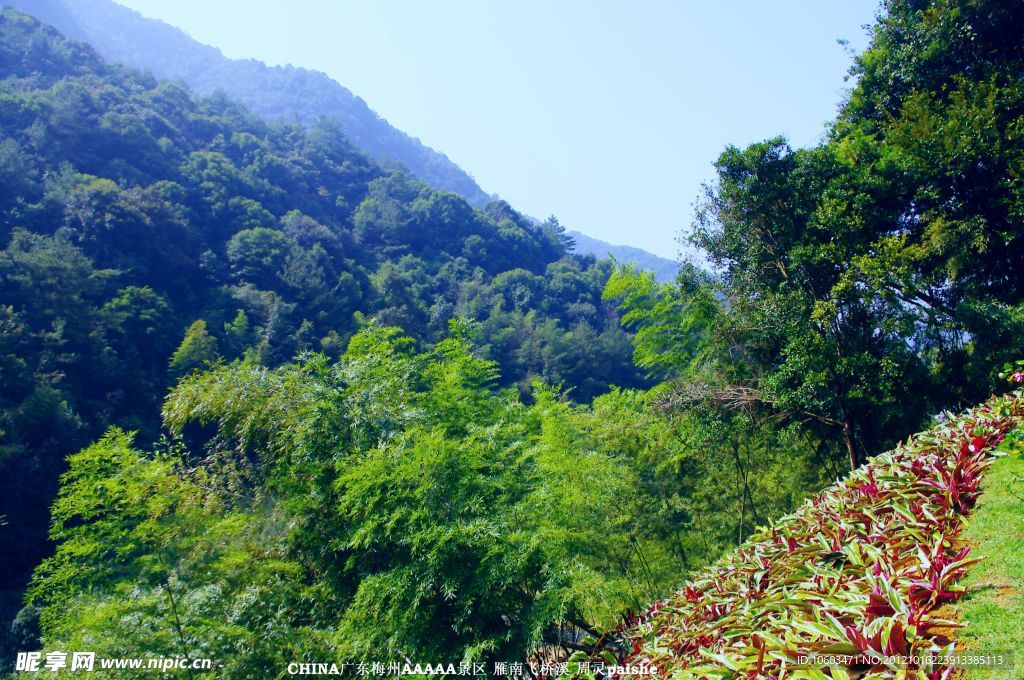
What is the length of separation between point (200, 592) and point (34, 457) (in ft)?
53.0

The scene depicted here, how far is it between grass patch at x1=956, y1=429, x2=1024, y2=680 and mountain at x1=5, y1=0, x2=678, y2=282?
106 meters

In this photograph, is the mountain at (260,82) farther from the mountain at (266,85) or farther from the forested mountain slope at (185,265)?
Answer: the forested mountain slope at (185,265)

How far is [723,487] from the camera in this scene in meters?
8.50

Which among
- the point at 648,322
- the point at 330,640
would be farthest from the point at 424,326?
the point at 330,640

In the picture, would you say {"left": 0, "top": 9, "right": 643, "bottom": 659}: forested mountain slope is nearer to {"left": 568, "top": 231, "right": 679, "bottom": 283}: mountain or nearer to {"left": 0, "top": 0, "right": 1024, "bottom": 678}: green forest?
{"left": 0, "top": 0, "right": 1024, "bottom": 678}: green forest

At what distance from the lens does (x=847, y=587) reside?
2.32m

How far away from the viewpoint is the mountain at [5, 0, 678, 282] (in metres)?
111

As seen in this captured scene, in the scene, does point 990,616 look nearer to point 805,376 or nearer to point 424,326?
point 805,376

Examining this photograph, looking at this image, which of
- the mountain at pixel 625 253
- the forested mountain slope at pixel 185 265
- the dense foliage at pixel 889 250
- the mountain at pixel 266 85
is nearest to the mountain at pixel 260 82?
the mountain at pixel 266 85

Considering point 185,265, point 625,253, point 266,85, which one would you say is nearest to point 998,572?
point 185,265

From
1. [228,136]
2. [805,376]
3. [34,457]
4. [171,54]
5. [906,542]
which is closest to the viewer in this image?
[906,542]

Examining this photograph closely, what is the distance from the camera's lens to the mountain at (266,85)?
111 m

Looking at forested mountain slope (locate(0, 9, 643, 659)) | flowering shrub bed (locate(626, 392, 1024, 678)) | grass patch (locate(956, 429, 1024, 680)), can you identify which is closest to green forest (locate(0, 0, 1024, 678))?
flowering shrub bed (locate(626, 392, 1024, 678))

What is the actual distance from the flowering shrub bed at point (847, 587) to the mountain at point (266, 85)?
10552 centimetres
